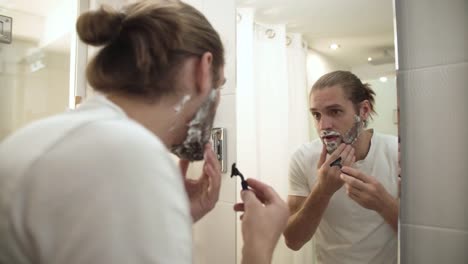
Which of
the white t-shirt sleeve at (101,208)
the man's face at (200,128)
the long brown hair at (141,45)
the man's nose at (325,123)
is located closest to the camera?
the white t-shirt sleeve at (101,208)

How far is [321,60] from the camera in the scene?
2.80ft

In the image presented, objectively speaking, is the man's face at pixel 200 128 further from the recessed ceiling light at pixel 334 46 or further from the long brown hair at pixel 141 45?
the recessed ceiling light at pixel 334 46

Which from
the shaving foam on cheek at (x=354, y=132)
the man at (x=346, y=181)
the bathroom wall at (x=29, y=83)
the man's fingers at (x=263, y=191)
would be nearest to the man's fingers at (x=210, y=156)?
the man's fingers at (x=263, y=191)

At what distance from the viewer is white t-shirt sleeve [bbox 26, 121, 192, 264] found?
1.27 ft

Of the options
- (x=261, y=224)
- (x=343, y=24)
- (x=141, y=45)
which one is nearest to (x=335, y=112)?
(x=343, y=24)

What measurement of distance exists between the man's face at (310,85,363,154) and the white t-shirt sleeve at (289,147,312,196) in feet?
Result: 0.30

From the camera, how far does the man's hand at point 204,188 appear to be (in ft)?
2.90

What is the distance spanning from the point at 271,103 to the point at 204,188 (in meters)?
0.31

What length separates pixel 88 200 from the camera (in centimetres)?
39

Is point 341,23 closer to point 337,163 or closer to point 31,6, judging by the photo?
point 337,163

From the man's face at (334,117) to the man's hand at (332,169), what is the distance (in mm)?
14

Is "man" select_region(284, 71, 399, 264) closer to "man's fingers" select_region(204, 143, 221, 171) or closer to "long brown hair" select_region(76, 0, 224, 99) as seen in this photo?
"man's fingers" select_region(204, 143, 221, 171)

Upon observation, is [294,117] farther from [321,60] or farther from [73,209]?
[73,209]

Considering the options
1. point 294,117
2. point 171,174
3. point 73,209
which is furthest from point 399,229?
point 73,209
